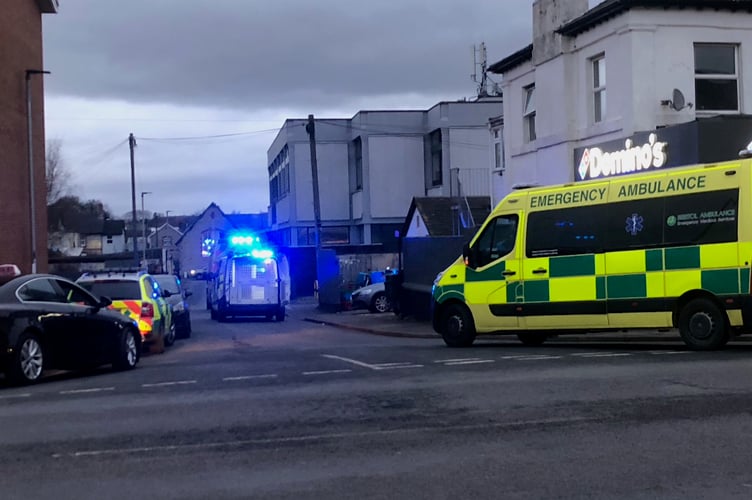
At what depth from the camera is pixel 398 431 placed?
7.83 metres

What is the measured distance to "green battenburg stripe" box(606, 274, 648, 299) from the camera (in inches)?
543

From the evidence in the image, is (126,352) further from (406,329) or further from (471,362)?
(406,329)

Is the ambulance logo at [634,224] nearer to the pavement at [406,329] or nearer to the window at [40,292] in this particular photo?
the pavement at [406,329]

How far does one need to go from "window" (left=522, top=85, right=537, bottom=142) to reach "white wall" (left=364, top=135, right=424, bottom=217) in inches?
962

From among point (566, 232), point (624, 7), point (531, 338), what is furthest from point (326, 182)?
point (566, 232)

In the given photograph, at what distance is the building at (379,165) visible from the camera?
47.6 m

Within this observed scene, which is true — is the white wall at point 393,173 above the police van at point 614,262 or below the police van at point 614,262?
above

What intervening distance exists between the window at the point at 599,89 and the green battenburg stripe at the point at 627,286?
27.6 ft

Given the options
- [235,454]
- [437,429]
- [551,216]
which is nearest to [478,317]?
[551,216]

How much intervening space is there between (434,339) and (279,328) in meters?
8.83

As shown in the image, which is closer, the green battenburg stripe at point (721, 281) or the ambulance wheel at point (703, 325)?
the green battenburg stripe at point (721, 281)

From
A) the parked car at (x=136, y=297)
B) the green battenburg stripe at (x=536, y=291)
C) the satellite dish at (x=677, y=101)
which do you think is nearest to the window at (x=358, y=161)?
the satellite dish at (x=677, y=101)

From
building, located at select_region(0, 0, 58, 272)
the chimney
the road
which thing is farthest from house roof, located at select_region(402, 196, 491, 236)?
the road

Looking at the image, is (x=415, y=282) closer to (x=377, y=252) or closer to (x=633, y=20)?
(x=633, y=20)
